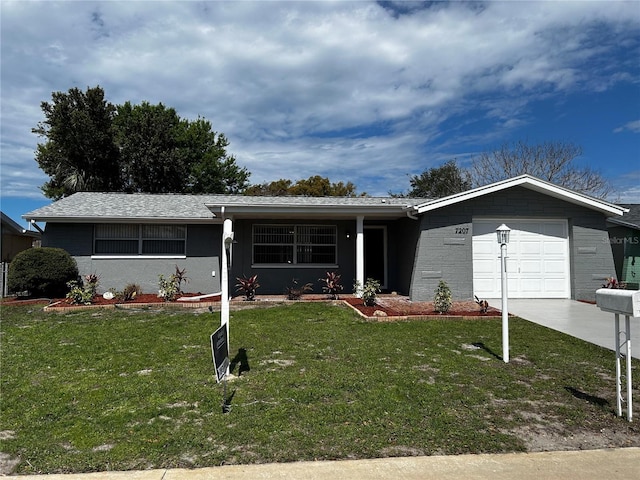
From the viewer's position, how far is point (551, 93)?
16.9 m

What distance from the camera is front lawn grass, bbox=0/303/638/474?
140 inches

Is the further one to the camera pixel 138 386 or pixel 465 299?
pixel 465 299

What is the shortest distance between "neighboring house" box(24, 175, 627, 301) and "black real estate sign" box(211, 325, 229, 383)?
731cm

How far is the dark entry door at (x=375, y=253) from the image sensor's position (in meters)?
15.2

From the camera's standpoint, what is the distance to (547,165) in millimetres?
30312

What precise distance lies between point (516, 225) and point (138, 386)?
11668 millimetres

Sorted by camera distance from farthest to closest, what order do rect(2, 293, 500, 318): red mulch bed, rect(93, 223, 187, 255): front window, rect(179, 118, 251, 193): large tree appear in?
rect(179, 118, 251, 193): large tree
rect(93, 223, 187, 255): front window
rect(2, 293, 500, 318): red mulch bed

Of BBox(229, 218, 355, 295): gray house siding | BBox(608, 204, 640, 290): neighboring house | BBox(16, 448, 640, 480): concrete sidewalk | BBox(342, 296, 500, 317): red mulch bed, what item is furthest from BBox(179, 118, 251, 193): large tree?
BBox(16, 448, 640, 480): concrete sidewalk

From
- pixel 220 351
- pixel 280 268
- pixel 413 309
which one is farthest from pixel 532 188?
pixel 220 351

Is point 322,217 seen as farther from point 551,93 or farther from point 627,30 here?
point 551,93

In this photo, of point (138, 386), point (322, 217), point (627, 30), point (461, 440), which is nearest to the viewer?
point (461, 440)

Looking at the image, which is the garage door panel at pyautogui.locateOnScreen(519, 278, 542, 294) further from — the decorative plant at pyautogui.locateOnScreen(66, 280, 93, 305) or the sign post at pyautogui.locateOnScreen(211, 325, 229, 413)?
the decorative plant at pyautogui.locateOnScreen(66, 280, 93, 305)

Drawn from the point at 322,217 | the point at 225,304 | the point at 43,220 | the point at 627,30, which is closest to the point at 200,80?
the point at 322,217

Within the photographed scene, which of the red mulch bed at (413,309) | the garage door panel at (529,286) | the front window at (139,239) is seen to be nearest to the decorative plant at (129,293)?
the front window at (139,239)
